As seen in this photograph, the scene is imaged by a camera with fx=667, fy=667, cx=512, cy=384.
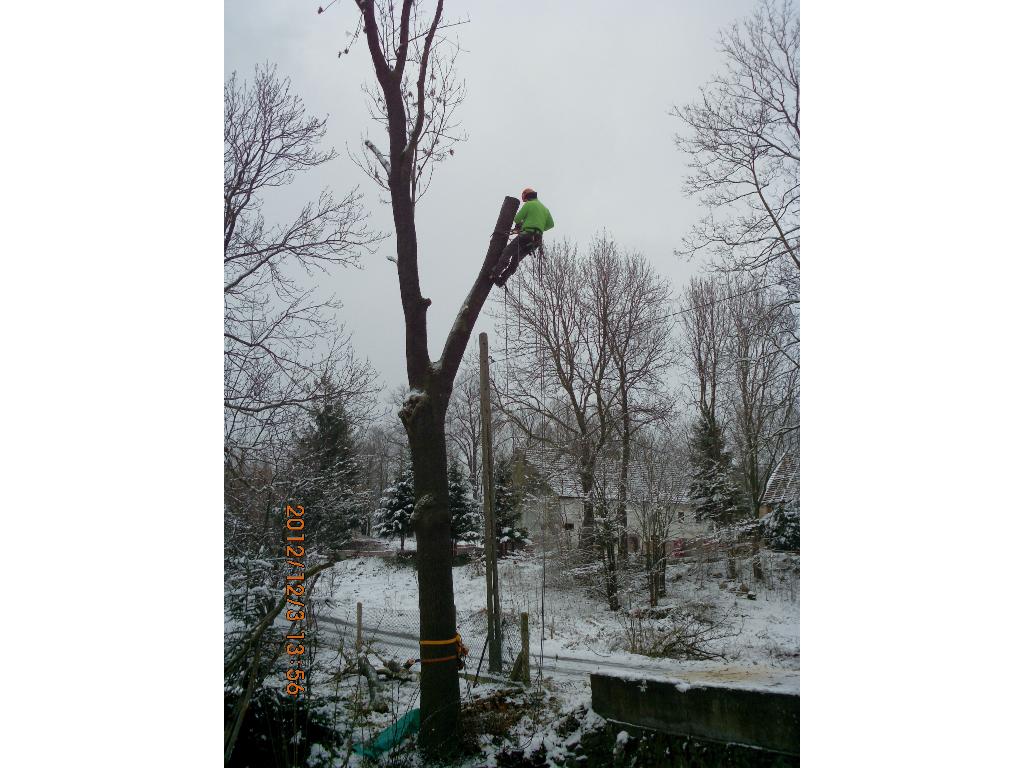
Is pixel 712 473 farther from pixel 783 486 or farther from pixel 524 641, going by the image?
pixel 524 641

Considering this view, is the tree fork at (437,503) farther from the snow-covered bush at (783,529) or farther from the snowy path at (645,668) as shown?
the snow-covered bush at (783,529)

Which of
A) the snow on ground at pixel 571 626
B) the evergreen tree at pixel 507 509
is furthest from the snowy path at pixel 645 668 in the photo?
the evergreen tree at pixel 507 509

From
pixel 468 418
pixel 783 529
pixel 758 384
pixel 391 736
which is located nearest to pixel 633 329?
pixel 758 384

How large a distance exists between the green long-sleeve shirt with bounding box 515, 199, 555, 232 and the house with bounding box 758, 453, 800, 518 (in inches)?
64.8

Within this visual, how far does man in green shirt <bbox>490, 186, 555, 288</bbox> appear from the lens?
3.28 metres

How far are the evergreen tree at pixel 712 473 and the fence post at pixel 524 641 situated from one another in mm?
1310

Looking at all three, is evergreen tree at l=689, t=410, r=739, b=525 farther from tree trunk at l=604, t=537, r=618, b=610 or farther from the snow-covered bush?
tree trunk at l=604, t=537, r=618, b=610

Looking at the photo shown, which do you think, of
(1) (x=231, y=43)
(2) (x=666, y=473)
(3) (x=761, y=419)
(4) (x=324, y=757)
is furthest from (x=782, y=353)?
(1) (x=231, y=43)

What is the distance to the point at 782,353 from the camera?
3307mm

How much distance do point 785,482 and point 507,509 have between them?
1478 millimetres

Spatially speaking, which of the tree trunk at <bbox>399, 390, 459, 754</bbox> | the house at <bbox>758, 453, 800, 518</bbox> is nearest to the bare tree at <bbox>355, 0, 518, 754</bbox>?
the tree trunk at <bbox>399, 390, 459, 754</bbox>

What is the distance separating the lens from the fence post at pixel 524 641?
10.3 feet
